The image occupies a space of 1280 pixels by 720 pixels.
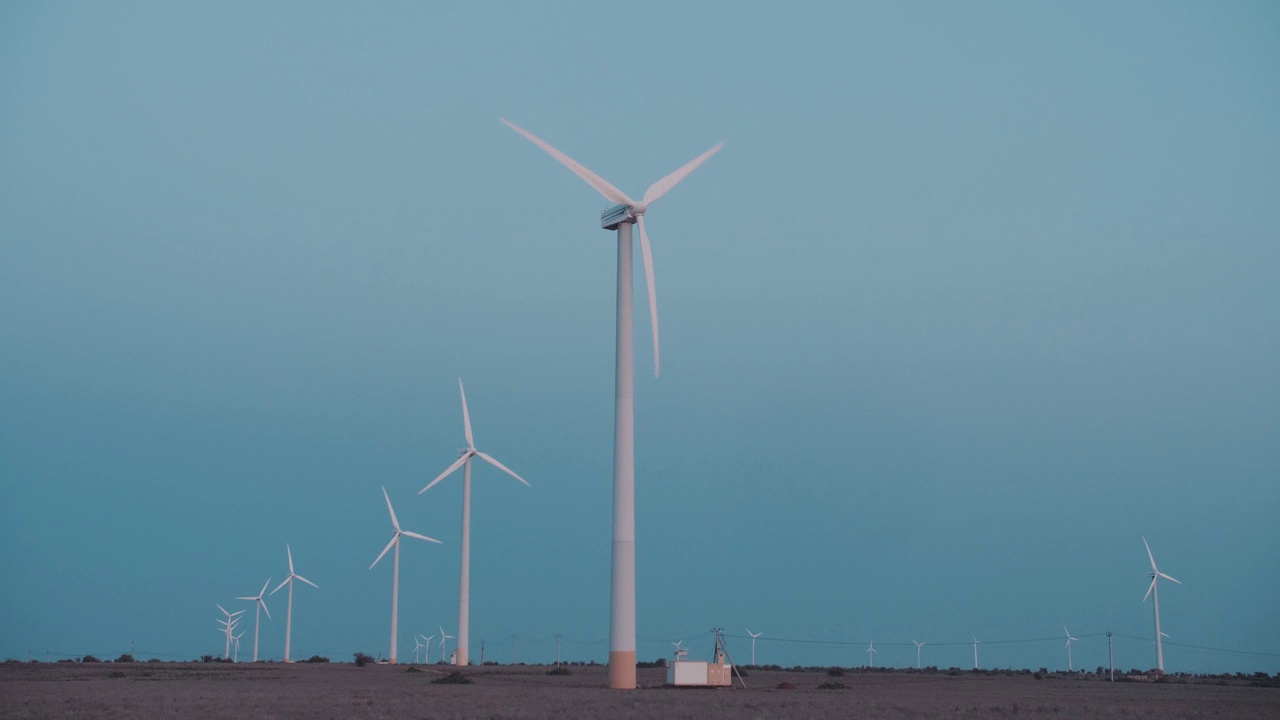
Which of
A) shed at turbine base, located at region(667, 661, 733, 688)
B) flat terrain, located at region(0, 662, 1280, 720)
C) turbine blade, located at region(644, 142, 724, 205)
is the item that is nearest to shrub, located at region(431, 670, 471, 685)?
flat terrain, located at region(0, 662, 1280, 720)

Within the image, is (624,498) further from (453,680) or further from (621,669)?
(453,680)

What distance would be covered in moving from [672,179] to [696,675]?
2377 centimetres

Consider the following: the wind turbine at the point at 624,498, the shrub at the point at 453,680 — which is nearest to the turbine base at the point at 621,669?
the wind turbine at the point at 624,498

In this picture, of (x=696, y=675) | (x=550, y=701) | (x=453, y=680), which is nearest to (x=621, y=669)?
(x=696, y=675)

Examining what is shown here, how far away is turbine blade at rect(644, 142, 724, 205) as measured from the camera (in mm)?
58219

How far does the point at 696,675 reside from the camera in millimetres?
57594

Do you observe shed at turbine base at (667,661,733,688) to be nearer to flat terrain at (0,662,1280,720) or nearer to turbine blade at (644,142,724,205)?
flat terrain at (0,662,1280,720)

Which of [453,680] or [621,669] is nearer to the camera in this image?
[621,669]

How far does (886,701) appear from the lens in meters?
48.0

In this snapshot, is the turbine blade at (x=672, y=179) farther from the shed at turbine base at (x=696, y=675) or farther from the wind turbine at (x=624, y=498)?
the shed at turbine base at (x=696, y=675)

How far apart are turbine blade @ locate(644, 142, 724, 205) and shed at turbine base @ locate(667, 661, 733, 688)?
71.3ft

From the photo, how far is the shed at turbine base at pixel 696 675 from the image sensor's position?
57125mm

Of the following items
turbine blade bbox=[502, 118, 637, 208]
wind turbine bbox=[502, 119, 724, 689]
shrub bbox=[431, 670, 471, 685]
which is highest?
turbine blade bbox=[502, 118, 637, 208]

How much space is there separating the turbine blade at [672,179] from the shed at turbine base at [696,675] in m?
21.7
